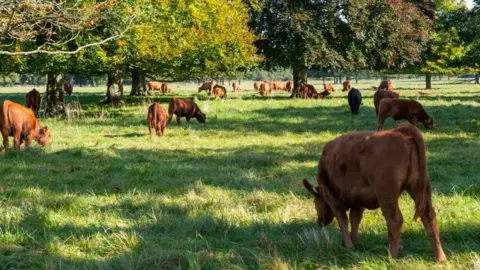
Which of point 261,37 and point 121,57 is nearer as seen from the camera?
point 121,57

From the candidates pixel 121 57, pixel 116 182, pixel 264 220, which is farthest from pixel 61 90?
pixel 264 220

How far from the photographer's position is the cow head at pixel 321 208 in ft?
15.7

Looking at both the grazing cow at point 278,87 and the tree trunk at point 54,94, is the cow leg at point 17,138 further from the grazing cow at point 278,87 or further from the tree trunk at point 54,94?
the grazing cow at point 278,87

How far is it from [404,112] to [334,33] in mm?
17055

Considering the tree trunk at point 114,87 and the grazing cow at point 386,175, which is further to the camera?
the tree trunk at point 114,87

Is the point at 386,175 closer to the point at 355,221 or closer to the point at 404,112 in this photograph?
the point at 355,221

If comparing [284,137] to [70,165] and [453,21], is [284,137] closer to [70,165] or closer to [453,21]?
[70,165]

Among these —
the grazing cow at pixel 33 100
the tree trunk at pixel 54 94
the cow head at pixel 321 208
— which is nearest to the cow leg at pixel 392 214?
the cow head at pixel 321 208

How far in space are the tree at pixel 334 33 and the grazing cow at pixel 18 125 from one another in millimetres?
20411

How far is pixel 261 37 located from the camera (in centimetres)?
3062

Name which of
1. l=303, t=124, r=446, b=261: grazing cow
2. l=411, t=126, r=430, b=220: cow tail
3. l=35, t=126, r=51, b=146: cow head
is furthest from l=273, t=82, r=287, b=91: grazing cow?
l=411, t=126, r=430, b=220: cow tail

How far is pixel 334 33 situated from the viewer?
30.7 m

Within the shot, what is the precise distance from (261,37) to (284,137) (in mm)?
18567

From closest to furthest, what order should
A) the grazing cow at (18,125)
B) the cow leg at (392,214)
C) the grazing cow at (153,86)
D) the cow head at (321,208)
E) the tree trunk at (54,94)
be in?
the cow leg at (392,214) → the cow head at (321,208) → the grazing cow at (18,125) → the tree trunk at (54,94) → the grazing cow at (153,86)
